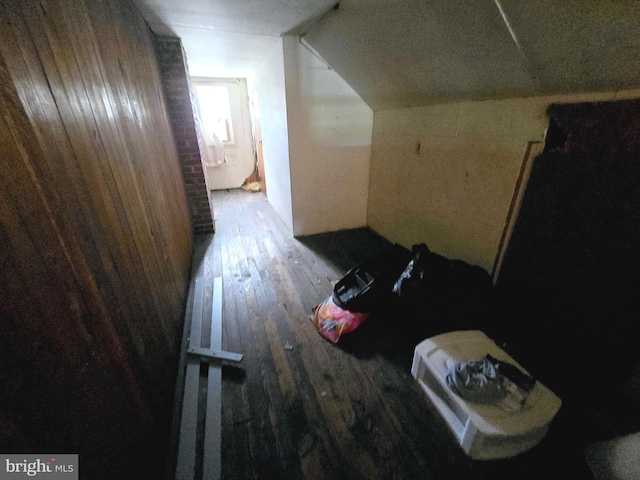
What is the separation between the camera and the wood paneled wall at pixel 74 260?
1.70 feet

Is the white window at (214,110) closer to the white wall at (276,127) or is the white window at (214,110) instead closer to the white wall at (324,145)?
the white wall at (276,127)

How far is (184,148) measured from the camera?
287 centimetres

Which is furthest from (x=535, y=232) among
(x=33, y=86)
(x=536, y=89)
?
(x=33, y=86)

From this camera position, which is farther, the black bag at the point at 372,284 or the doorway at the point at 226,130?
the doorway at the point at 226,130

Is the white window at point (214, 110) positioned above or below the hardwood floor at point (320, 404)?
above

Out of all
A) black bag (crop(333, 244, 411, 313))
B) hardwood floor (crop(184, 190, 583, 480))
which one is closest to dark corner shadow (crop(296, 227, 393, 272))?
hardwood floor (crop(184, 190, 583, 480))

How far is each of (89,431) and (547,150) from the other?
6.79 feet

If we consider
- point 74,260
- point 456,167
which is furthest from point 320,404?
point 456,167

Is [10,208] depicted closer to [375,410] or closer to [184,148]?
[375,410]

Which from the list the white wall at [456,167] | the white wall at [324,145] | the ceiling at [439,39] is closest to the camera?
the ceiling at [439,39]

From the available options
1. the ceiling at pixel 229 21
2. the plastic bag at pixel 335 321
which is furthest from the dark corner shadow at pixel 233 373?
the ceiling at pixel 229 21

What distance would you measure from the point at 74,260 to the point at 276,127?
2772 millimetres

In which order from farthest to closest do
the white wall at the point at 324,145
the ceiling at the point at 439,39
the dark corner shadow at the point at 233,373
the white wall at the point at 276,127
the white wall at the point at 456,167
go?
the white wall at the point at 276,127 → the white wall at the point at 324,145 → the white wall at the point at 456,167 → the dark corner shadow at the point at 233,373 → the ceiling at the point at 439,39

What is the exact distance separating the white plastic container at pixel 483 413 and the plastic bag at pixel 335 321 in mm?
434
